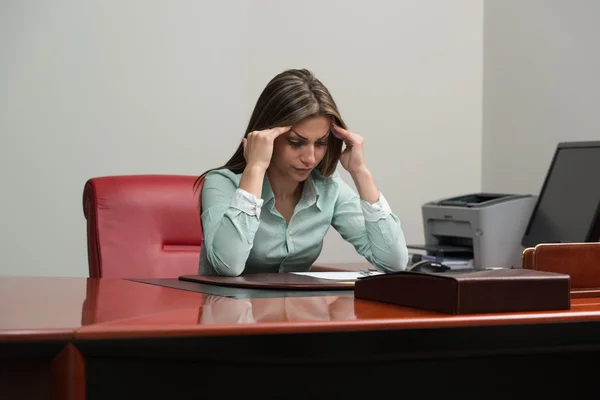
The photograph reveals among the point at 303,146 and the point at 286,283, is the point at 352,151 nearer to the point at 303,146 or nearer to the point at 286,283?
the point at 303,146

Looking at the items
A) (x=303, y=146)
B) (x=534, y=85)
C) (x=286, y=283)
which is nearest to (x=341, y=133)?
(x=303, y=146)

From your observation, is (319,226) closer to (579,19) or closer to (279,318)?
(279,318)

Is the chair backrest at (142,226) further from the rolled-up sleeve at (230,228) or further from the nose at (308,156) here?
the nose at (308,156)

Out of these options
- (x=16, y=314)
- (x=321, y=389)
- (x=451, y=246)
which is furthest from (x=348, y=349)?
(x=451, y=246)

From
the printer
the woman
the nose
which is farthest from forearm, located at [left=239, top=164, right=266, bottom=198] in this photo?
the printer

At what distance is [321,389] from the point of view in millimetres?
1025

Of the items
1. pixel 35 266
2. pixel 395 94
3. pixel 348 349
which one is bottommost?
pixel 35 266

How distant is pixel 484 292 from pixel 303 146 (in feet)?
3.80

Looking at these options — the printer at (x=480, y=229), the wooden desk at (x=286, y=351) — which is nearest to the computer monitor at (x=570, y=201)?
the printer at (x=480, y=229)

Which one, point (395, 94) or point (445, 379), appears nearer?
point (445, 379)

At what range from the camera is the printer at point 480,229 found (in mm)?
3072

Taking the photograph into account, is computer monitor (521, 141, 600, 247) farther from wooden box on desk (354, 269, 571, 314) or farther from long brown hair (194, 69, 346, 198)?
wooden box on desk (354, 269, 571, 314)

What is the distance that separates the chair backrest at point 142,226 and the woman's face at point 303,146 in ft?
1.29

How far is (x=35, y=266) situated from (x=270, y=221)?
1.58 m
